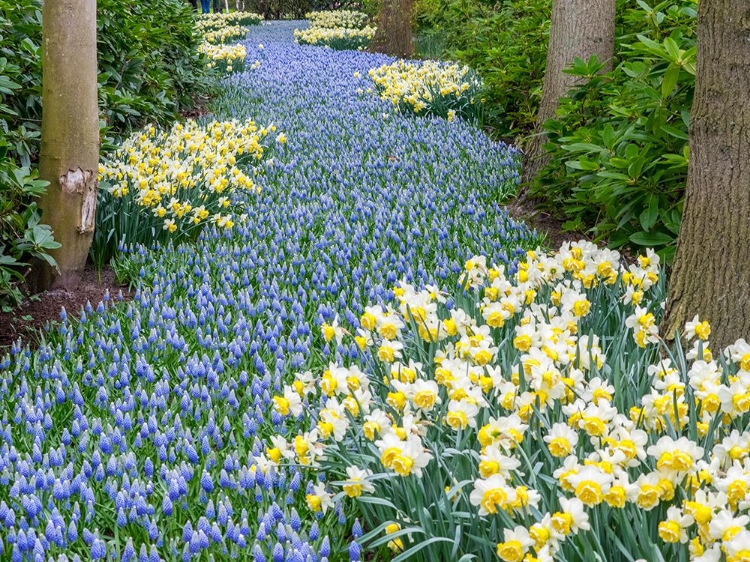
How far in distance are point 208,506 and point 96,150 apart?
2.52m

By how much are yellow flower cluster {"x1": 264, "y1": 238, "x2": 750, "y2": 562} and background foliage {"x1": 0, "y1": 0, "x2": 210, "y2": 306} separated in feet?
6.20

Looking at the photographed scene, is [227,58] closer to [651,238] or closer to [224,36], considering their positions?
[224,36]

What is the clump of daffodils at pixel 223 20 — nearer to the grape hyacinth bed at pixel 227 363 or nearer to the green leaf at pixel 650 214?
the grape hyacinth bed at pixel 227 363

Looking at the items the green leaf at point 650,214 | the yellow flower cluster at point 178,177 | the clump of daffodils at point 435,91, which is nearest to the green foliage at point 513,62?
the clump of daffodils at point 435,91

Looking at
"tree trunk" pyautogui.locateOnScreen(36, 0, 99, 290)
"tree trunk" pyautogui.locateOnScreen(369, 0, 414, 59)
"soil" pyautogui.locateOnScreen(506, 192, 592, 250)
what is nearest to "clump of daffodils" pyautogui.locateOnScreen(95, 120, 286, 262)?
"tree trunk" pyautogui.locateOnScreen(36, 0, 99, 290)

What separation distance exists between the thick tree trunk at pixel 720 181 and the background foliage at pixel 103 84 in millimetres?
2665

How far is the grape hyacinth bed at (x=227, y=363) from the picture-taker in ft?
7.02

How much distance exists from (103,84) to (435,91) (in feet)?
12.5

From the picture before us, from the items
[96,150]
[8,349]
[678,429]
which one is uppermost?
[96,150]

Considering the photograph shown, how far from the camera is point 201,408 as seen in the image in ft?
9.14

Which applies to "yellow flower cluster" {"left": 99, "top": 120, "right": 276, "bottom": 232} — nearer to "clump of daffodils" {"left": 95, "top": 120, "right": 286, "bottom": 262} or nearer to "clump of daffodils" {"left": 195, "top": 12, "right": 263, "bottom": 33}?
"clump of daffodils" {"left": 95, "top": 120, "right": 286, "bottom": 262}

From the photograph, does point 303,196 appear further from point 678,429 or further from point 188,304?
point 678,429

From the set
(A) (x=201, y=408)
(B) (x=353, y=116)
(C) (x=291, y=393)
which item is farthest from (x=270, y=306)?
(B) (x=353, y=116)

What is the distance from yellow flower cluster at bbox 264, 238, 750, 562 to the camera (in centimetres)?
156
